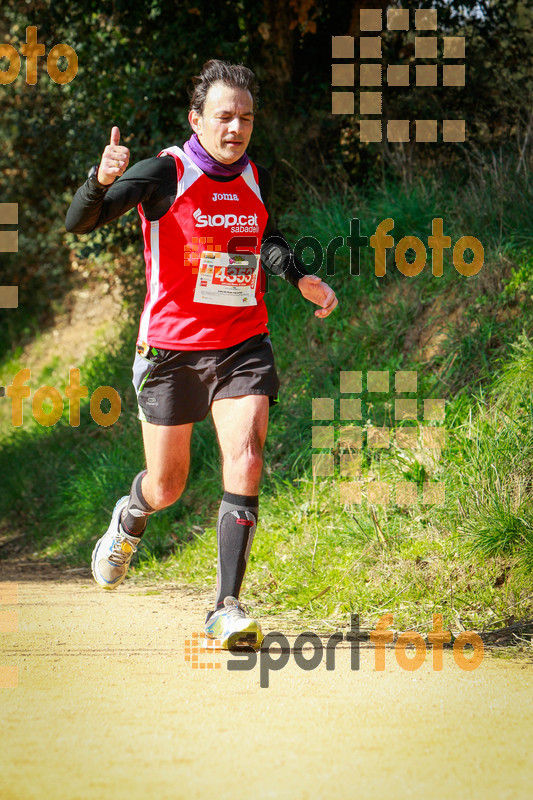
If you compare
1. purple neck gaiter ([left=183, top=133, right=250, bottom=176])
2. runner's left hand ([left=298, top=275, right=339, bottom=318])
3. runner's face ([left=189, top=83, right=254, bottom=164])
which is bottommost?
runner's left hand ([left=298, top=275, right=339, bottom=318])

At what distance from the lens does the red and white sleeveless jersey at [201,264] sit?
4191 mm

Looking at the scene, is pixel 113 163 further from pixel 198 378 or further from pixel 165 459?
pixel 165 459

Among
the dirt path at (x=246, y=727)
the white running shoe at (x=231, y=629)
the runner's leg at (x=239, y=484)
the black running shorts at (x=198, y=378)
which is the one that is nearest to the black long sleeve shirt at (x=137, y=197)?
the black running shorts at (x=198, y=378)

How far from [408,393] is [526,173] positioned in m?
2.02

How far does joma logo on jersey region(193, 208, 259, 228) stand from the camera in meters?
4.18

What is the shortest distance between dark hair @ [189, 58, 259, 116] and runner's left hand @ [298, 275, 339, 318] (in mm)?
854

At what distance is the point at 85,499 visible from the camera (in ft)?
25.1

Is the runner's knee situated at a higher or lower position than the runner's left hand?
lower

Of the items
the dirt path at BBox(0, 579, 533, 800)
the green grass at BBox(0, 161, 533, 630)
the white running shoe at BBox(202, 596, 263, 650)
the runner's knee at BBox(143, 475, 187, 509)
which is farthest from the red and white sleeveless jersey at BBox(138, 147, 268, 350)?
the green grass at BBox(0, 161, 533, 630)

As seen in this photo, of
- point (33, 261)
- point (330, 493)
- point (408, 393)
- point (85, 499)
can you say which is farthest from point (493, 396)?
point (33, 261)

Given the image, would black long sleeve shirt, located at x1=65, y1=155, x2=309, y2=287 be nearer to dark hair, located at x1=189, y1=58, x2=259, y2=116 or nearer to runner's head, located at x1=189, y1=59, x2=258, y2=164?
runner's head, located at x1=189, y1=59, x2=258, y2=164

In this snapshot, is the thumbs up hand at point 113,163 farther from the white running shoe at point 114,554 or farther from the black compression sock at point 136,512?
the white running shoe at point 114,554

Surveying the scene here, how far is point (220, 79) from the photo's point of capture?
4297 millimetres

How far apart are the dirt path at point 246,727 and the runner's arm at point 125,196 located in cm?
179
